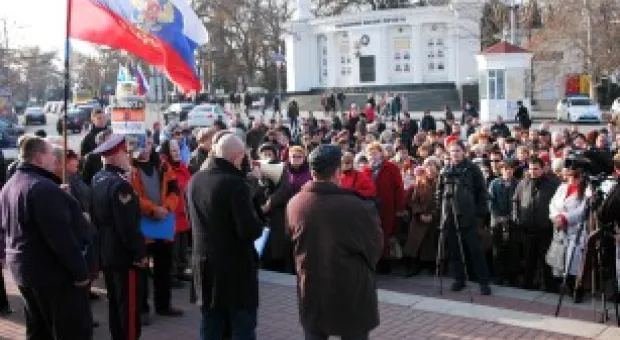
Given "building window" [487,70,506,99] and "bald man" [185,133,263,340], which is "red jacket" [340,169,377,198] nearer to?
"bald man" [185,133,263,340]

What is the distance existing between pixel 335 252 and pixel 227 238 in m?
1.10

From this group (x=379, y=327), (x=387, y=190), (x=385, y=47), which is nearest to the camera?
(x=379, y=327)

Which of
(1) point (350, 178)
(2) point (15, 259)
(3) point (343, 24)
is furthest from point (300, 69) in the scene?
(2) point (15, 259)

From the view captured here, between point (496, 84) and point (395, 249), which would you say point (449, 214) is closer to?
point (395, 249)

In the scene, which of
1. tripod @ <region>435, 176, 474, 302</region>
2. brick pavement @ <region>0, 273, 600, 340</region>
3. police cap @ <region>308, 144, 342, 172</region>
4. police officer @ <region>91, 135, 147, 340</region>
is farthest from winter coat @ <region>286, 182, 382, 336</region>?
tripod @ <region>435, 176, 474, 302</region>

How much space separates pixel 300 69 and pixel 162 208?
158 feet

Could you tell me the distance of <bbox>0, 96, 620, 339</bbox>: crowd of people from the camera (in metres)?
4.91

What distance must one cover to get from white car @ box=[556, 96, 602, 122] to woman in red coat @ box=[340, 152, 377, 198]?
30.5 metres

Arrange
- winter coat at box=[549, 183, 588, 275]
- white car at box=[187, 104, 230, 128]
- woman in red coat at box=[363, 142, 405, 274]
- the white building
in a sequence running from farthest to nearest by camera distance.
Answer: the white building < white car at box=[187, 104, 230, 128] < woman in red coat at box=[363, 142, 405, 274] < winter coat at box=[549, 183, 588, 275]

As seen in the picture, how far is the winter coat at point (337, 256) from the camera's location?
482cm

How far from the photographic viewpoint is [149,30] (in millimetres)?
8281

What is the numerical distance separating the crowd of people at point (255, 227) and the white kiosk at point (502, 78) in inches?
961

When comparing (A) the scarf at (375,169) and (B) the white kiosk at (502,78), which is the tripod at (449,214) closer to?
(A) the scarf at (375,169)

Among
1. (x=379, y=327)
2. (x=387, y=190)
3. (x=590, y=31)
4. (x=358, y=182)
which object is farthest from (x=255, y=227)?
(x=590, y=31)
